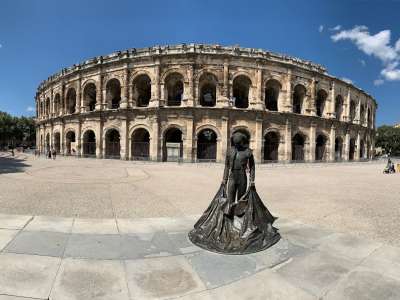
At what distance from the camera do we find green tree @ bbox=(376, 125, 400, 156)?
5928cm

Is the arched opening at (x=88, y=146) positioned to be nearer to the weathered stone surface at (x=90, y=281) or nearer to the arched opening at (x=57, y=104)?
the arched opening at (x=57, y=104)

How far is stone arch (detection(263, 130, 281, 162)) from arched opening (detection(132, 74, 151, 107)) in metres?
13.6

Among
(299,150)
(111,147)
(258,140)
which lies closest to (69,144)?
(111,147)

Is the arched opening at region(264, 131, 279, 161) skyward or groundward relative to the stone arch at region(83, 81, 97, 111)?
groundward

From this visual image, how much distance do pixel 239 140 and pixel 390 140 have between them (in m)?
71.7

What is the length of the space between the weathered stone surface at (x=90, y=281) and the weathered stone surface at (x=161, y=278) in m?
0.13

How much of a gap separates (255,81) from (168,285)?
76.9ft

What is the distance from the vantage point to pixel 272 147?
86.2 ft

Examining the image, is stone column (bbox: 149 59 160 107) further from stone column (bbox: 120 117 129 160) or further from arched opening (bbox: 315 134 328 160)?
arched opening (bbox: 315 134 328 160)

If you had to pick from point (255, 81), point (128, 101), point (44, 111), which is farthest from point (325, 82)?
point (44, 111)

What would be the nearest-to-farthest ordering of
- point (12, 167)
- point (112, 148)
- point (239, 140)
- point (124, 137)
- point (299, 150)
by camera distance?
1. point (239, 140)
2. point (12, 167)
3. point (124, 137)
4. point (112, 148)
5. point (299, 150)

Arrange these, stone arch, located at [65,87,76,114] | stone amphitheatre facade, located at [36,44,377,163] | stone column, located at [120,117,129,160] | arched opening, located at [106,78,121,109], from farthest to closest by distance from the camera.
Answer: stone arch, located at [65,87,76,114]
arched opening, located at [106,78,121,109]
stone column, located at [120,117,129,160]
stone amphitheatre facade, located at [36,44,377,163]

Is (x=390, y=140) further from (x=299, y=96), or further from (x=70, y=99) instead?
(x=70, y=99)

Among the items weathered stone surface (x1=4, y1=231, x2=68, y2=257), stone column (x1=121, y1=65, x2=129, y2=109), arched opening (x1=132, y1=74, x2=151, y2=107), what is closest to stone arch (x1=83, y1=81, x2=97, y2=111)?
stone column (x1=121, y1=65, x2=129, y2=109)
